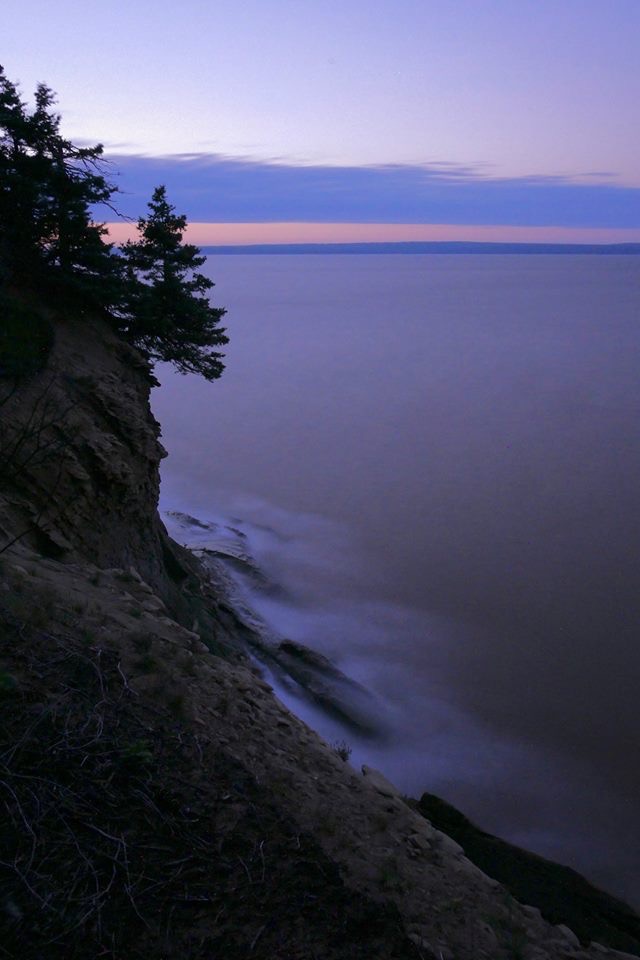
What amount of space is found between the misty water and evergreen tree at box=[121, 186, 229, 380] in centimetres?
832

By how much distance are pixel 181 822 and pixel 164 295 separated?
43.7ft

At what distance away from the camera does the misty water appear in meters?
16.0

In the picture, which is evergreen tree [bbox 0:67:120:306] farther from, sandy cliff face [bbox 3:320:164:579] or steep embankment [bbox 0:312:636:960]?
steep embankment [bbox 0:312:636:960]

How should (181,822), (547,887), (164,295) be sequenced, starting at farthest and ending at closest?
(164,295), (547,887), (181,822)

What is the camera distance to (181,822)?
5.41m

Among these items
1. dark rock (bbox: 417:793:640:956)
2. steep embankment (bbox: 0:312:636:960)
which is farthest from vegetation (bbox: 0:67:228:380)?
dark rock (bbox: 417:793:640:956)

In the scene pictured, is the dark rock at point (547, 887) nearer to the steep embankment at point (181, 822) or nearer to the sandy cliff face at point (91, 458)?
the steep embankment at point (181, 822)

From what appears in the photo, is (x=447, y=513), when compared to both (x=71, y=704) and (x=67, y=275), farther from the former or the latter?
(x=71, y=704)

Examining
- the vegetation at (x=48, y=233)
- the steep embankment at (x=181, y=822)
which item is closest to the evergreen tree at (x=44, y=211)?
the vegetation at (x=48, y=233)

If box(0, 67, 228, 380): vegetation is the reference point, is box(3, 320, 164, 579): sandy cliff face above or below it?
below

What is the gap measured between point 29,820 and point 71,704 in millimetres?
1238

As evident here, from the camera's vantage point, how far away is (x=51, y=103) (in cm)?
1512

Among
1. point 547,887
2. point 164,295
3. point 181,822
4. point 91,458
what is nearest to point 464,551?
point 164,295

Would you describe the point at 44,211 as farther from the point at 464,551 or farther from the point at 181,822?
the point at 464,551
